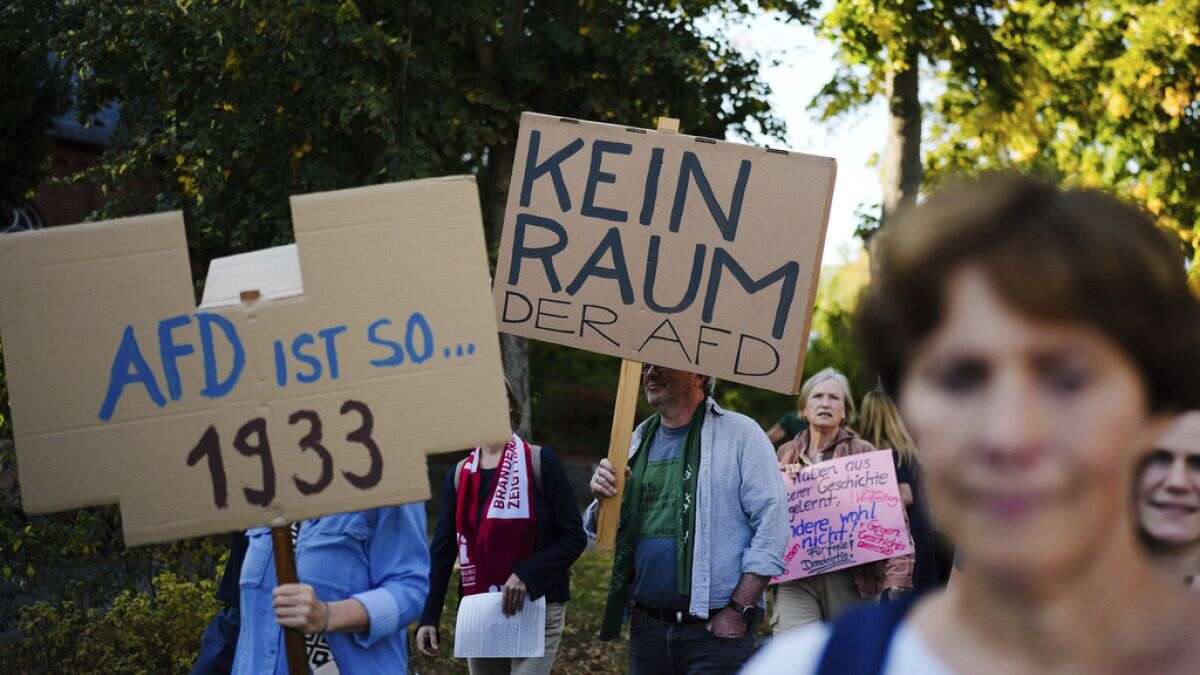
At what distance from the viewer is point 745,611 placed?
507cm

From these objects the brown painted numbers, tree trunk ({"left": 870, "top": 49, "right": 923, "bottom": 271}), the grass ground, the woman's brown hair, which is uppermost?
tree trunk ({"left": 870, "top": 49, "right": 923, "bottom": 271})

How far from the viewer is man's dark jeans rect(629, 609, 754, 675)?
5004 millimetres

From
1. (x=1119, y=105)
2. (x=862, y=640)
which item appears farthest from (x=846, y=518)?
(x=1119, y=105)

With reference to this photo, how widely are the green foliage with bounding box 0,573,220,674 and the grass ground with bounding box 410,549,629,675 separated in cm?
161

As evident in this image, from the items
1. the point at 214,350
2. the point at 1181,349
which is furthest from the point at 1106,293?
the point at 214,350

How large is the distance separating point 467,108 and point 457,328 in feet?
40.7

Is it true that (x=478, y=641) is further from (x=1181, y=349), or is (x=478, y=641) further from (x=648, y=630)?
(x=1181, y=349)

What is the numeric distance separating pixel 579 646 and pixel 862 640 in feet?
28.8

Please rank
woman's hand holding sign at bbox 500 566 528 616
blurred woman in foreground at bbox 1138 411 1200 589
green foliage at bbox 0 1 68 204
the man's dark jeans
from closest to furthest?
blurred woman in foreground at bbox 1138 411 1200 589, the man's dark jeans, woman's hand holding sign at bbox 500 566 528 616, green foliage at bbox 0 1 68 204

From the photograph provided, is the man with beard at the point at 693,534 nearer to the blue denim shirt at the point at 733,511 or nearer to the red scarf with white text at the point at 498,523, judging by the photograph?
the blue denim shirt at the point at 733,511

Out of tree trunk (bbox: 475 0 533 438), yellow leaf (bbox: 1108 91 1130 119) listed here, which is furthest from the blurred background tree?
tree trunk (bbox: 475 0 533 438)

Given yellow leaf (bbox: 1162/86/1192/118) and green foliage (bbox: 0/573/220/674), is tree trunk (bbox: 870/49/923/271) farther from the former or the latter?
green foliage (bbox: 0/573/220/674)

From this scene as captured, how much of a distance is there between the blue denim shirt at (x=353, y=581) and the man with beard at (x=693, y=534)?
1.49 m

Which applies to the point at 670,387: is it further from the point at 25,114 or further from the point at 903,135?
the point at 25,114
